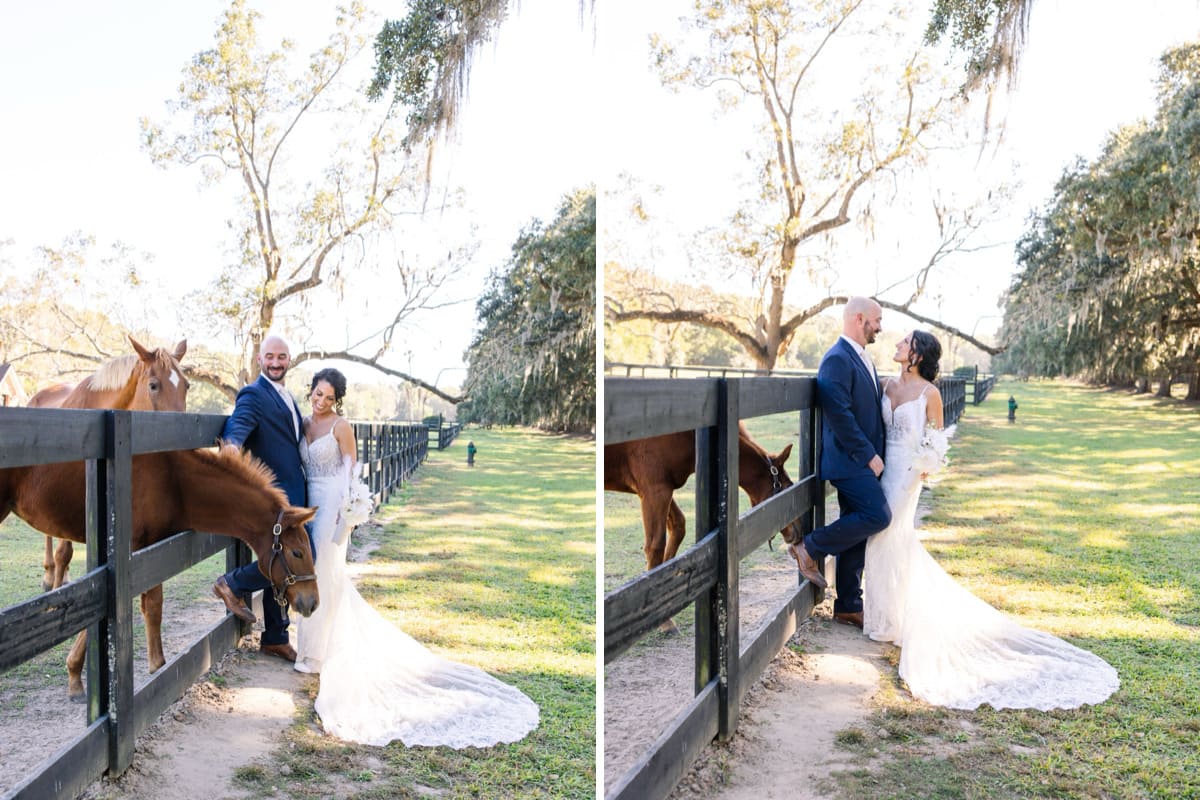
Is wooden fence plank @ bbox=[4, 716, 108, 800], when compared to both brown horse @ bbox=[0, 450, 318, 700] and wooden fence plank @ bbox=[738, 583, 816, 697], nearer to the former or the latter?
brown horse @ bbox=[0, 450, 318, 700]

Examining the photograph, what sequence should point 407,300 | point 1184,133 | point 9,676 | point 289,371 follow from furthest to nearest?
point 407,300 < point 289,371 < point 1184,133 < point 9,676

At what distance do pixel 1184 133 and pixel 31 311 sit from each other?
473 cm

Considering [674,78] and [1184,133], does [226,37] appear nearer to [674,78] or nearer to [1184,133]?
[674,78]

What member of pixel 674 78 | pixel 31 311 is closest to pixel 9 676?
pixel 31 311

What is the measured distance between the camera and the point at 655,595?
1.70 meters

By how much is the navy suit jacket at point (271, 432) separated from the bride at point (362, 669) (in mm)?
48

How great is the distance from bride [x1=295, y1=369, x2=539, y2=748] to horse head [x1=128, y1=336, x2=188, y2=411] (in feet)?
1.99

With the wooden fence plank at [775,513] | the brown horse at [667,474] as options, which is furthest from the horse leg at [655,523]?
the wooden fence plank at [775,513]

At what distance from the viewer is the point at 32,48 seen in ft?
12.1

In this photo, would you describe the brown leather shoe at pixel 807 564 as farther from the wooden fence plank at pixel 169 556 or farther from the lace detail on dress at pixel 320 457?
the wooden fence plank at pixel 169 556

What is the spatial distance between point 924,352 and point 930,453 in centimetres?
35

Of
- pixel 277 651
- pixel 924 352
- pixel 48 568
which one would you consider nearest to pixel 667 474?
pixel 924 352

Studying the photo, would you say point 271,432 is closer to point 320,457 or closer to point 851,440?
point 320,457

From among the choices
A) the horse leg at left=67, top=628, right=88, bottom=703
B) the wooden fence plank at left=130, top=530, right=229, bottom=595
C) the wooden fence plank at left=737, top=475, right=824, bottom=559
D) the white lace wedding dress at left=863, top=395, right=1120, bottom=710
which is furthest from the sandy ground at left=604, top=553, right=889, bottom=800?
the horse leg at left=67, top=628, right=88, bottom=703
